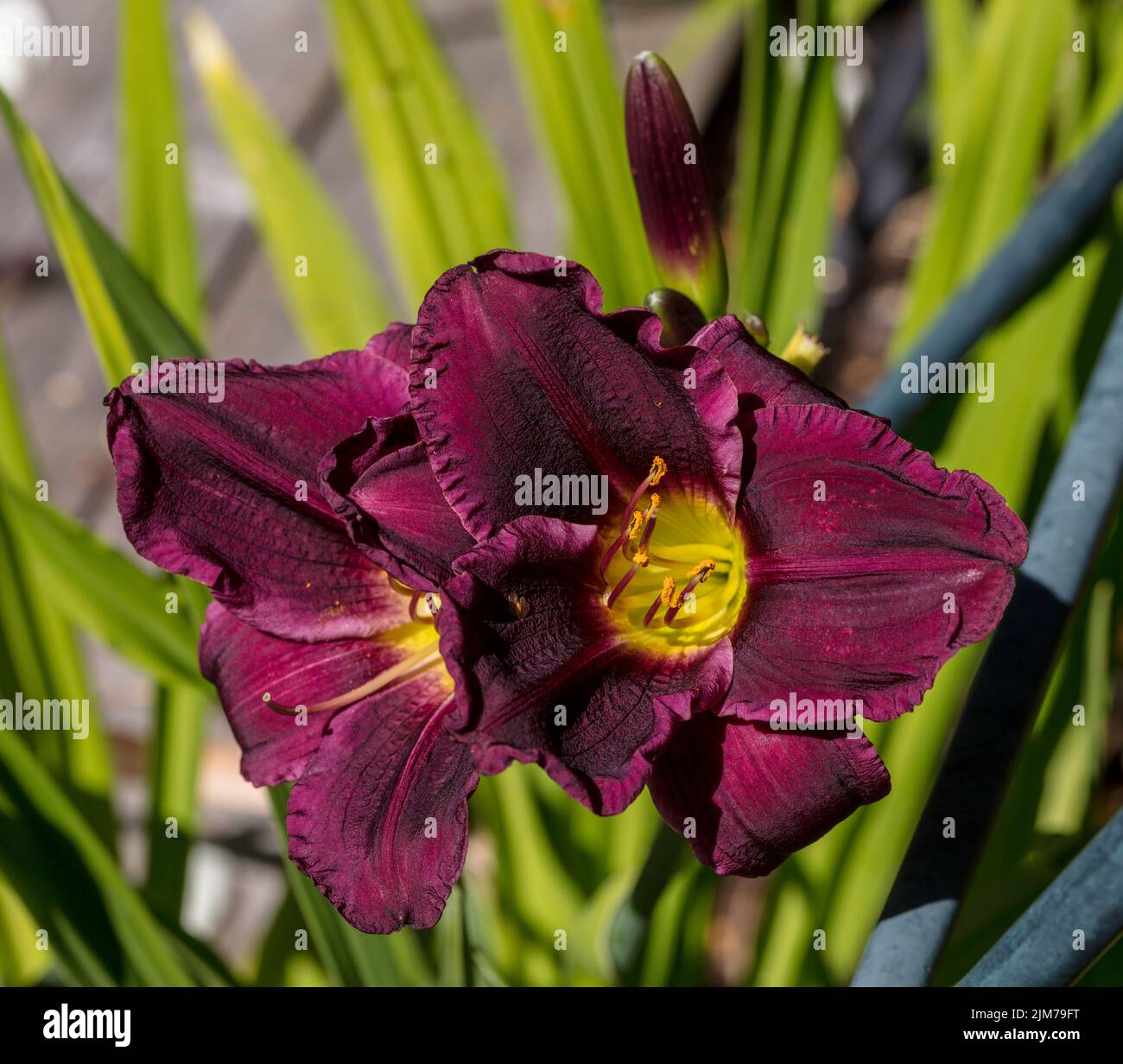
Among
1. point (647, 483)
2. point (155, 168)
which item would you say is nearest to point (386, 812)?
point (647, 483)

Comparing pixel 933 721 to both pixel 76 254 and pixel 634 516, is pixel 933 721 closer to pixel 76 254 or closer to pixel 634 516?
pixel 634 516

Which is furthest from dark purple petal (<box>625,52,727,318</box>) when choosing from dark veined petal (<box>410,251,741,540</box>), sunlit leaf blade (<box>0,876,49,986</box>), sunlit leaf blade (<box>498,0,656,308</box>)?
sunlit leaf blade (<box>0,876,49,986</box>)

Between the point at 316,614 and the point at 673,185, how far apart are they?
0.26m

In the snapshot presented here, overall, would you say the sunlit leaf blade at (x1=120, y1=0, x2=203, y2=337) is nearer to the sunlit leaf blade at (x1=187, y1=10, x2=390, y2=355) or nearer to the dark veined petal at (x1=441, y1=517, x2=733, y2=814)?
the sunlit leaf blade at (x1=187, y1=10, x2=390, y2=355)

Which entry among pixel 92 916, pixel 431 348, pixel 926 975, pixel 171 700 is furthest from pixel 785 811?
pixel 171 700

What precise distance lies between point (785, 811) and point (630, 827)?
483 millimetres

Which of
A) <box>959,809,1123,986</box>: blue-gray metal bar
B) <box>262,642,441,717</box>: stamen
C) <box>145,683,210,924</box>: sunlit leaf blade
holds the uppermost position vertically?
<box>262,642,441,717</box>: stamen

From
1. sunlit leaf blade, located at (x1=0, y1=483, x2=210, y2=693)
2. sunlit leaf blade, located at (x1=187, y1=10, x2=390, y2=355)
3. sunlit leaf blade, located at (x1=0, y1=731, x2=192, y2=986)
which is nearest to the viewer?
sunlit leaf blade, located at (x1=0, y1=731, x2=192, y2=986)

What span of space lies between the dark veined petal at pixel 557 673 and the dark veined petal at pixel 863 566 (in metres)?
0.03

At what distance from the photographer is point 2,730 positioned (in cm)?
59

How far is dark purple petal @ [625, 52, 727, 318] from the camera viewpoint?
49cm

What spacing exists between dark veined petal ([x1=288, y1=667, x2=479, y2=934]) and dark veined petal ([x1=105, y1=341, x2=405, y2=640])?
0.14ft

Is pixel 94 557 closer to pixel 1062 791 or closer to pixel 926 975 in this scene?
pixel 926 975

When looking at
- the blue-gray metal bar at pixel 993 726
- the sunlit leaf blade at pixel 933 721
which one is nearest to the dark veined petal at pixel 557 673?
the blue-gray metal bar at pixel 993 726
